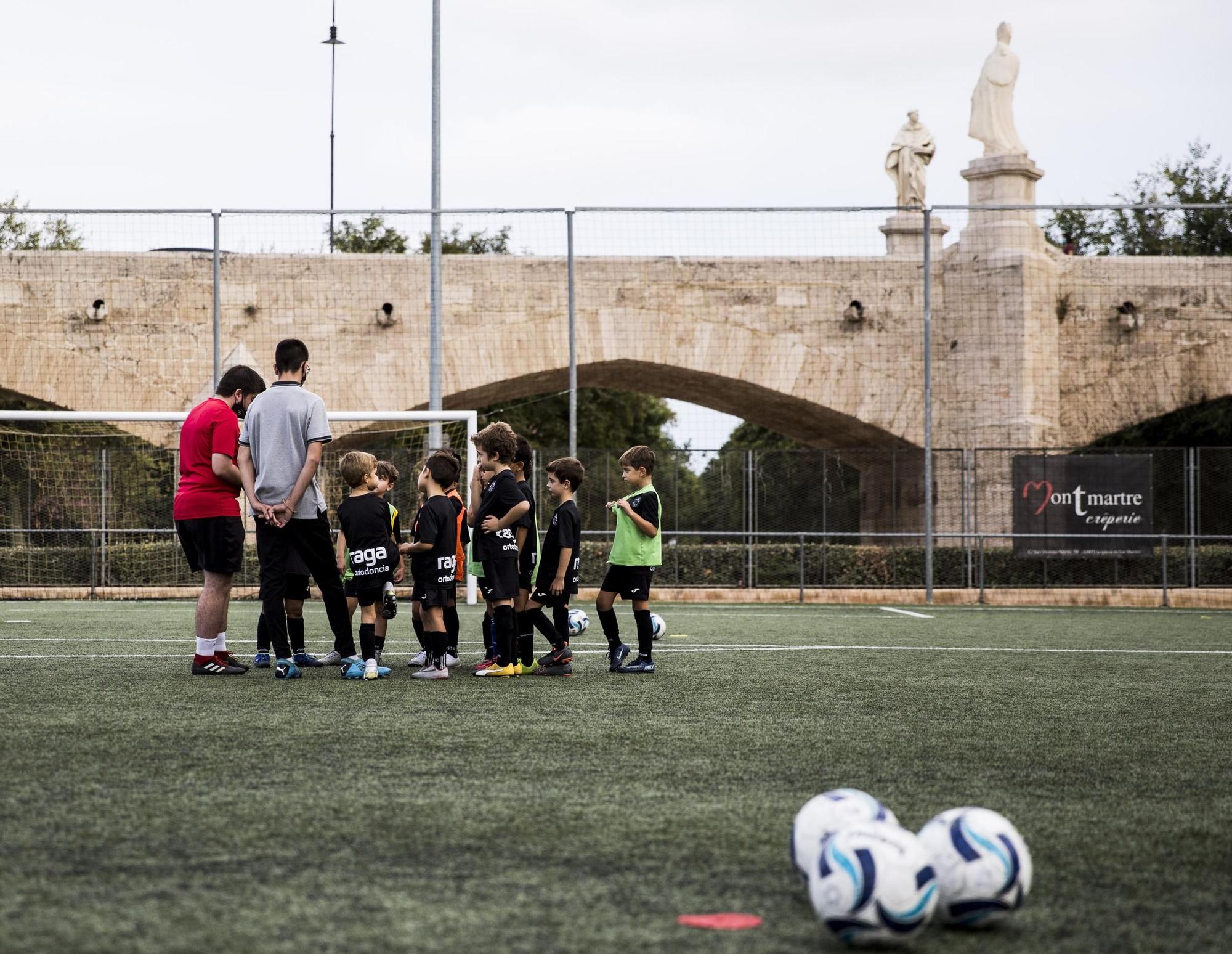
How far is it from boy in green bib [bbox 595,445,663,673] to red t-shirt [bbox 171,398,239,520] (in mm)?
2154

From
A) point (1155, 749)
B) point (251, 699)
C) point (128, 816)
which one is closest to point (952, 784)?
point (1155, 749)

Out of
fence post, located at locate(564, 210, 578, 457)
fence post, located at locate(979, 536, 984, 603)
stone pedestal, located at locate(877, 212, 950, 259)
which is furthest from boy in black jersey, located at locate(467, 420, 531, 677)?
stone pedestal, located at locate(877, 212, 950, 259)

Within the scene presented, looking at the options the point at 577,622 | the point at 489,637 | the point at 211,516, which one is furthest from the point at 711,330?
the point at 211,516

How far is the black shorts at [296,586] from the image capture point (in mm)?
7824

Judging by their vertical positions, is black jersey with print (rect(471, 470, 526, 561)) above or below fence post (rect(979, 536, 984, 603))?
above

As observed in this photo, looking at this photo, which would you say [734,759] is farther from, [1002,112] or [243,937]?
[1002,112]

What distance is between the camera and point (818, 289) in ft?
72.1

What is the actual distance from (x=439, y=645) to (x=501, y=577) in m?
0.52

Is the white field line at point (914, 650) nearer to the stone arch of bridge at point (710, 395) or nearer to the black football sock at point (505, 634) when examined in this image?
the black football sock at point (505, 634)

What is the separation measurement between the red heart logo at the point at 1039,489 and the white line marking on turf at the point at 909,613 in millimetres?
2624

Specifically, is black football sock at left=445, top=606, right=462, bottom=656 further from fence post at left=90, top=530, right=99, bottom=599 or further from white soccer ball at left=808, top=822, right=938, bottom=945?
fence post at left=90, top=530, right=99, bottom=599

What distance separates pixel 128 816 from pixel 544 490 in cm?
1628

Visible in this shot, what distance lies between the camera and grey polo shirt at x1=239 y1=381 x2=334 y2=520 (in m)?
7.57

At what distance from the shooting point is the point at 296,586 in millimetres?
7879
